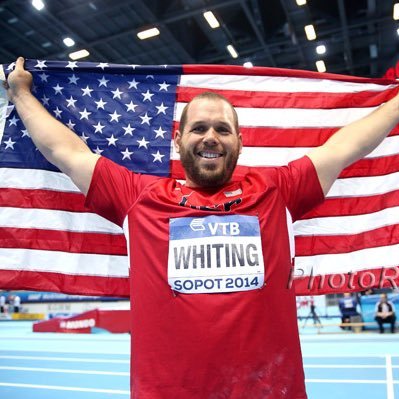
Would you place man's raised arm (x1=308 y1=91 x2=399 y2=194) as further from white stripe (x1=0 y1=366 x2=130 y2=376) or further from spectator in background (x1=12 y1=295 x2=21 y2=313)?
spectator in background (x1=12 y1=295 x2=21 y2=313)

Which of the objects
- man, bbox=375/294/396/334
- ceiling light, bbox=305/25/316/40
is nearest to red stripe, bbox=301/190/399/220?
man, bbox=375/294/396/334

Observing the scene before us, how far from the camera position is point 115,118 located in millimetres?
2969

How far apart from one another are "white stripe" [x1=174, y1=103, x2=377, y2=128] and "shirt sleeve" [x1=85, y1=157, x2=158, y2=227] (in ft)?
4.27

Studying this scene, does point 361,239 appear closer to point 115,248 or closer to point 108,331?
point 115,248

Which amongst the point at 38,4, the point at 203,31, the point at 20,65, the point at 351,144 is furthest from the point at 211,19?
the point at 351,144

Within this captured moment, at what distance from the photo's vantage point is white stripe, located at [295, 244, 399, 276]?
9.35 ft

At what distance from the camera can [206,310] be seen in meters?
1.69

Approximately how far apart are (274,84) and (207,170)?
1438 mm

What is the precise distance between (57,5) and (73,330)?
37.3 feet

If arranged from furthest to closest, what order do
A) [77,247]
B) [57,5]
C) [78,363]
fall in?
[57,5], [78,363], [77,247]

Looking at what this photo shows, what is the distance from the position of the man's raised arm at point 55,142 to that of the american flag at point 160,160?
0.35 meters

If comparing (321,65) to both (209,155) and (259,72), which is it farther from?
(209,155)

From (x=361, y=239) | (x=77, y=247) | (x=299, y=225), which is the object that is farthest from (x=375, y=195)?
(x=77, y=247)

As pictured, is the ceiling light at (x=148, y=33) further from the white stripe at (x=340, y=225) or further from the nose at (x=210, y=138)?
the nose at (x=210, y=138)
